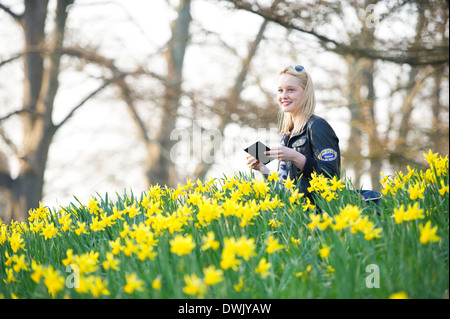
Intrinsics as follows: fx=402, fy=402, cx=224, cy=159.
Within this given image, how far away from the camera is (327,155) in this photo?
2.87 m

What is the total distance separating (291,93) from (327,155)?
2.03 ft

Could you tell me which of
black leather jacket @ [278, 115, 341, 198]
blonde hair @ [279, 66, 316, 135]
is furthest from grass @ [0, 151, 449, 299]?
blonde hair @ [279, 66, 316, 135]

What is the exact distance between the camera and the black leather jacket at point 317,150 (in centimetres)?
287

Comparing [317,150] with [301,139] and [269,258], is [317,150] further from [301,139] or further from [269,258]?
[269,258]

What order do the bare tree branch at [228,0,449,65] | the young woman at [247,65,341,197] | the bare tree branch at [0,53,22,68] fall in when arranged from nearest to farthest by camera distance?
the young woman at [247,65,341,197]
the bare tree branch at [228,0,449,65]
the bare tree branch at [0,53,22,68]

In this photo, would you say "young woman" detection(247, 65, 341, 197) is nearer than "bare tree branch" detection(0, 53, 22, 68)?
Yes

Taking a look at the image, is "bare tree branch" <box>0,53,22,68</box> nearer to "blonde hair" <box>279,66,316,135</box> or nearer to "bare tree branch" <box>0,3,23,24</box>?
"bare tree branch" <box>0,3,23,24</box>

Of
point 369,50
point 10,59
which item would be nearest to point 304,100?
point 369,50

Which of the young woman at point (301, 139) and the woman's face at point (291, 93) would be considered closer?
the young woman at point (301, 139)

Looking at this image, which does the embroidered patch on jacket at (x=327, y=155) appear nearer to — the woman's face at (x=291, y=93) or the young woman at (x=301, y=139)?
the young woman at (x=301, y=139)

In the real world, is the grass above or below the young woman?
below

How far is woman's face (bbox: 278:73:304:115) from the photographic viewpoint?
318cm

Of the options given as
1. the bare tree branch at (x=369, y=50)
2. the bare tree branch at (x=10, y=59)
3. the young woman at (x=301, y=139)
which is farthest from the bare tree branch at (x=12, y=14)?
the young woman at (x=301, y=139)
